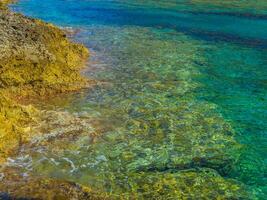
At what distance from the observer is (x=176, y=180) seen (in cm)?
1111

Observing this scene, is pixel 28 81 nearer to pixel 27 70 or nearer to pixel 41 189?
pixel 27 70

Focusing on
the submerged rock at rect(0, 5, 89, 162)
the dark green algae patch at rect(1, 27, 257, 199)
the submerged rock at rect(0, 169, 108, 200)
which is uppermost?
the submerged rock at rect(0, 5, 89, 162)

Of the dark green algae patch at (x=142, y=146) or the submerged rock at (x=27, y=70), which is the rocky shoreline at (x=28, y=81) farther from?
the dark green algae patch at (x=142, y=146)

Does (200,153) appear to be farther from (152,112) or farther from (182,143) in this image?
(152,112)

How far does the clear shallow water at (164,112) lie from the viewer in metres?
11.7

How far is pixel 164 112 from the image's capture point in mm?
15773

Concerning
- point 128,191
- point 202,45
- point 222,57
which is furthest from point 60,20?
point 128,191

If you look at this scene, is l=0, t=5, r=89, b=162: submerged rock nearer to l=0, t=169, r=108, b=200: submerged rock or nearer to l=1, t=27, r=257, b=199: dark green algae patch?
l=1, t=27, r=257, b=199: dark green algae patch

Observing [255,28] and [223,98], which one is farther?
[255,28]

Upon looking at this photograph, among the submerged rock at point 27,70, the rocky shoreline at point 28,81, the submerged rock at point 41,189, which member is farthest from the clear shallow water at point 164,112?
the submerged rock at point 27,70

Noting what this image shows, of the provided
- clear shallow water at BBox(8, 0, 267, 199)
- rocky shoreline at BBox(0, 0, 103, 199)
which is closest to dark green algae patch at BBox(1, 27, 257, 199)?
clear shallow water at BBox(8, 0, 267, 199)

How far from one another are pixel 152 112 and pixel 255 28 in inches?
898

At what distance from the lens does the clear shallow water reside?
11.7m

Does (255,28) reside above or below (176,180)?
above
